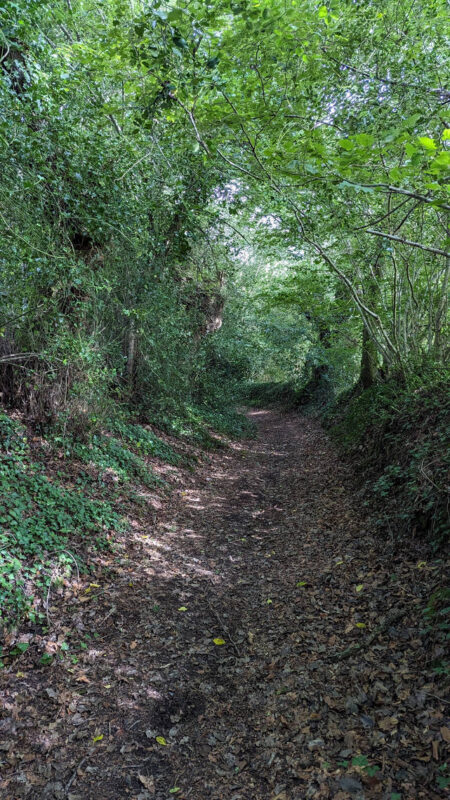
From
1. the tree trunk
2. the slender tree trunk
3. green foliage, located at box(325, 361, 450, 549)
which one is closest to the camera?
green foliage, located at box(325, 361, 450, 549)

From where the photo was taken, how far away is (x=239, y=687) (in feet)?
12.0

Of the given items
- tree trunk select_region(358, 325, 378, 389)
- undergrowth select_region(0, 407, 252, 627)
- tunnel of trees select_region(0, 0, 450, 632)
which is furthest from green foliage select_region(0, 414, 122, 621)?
tree trunk select_region(358, 325, 378, 389)

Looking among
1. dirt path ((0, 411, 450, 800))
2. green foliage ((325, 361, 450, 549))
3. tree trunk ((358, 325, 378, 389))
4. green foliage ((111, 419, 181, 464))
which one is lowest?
dirt path ((0, 411, 450, 800))

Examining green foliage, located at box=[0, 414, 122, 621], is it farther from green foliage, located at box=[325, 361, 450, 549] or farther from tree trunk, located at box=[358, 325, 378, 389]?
tree trunk, located at box=[358, 325, 378, 389]

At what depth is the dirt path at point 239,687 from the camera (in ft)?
9.07

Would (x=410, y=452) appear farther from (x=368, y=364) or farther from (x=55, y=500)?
(x=368, y=364)

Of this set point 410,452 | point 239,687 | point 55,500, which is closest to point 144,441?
point 55,500

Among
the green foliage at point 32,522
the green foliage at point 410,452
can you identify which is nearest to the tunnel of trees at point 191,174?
the green foliage at point 410,452

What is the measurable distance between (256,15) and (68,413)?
17.9ft

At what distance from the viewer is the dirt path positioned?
109 inches

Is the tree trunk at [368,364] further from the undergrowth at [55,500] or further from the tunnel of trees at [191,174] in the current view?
the undergrowth at [55,500]

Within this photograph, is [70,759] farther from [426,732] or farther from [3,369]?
[3,369]

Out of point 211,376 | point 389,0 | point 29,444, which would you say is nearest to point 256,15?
point 389,0

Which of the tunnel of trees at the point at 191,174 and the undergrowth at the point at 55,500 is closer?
the undergrowth at the point at 55,500
